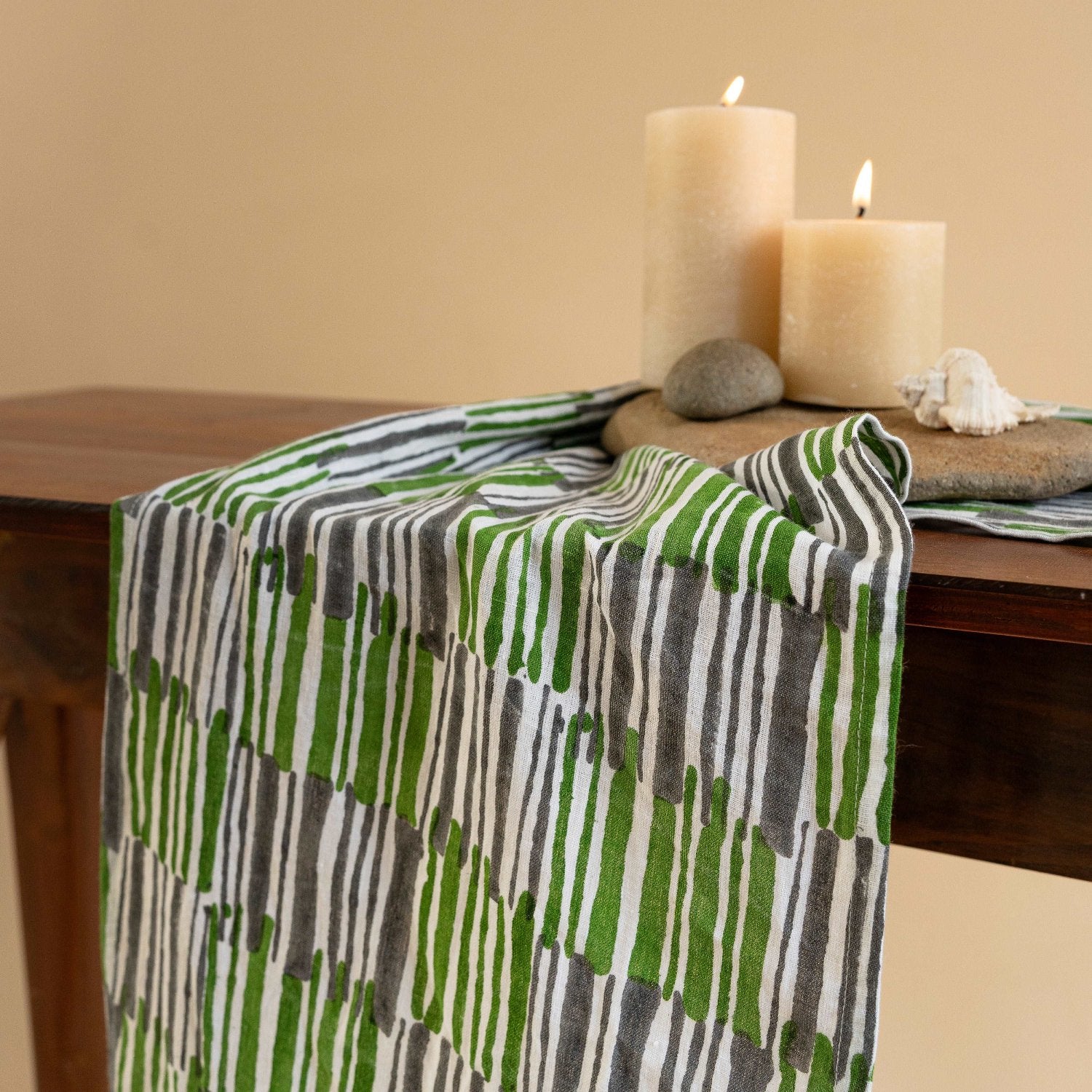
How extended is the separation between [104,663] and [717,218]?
342mm

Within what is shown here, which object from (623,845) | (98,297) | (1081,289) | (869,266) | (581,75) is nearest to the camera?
(623,845)

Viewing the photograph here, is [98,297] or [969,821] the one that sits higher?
[98,297]

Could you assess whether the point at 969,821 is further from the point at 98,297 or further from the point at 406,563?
the point at 98,297

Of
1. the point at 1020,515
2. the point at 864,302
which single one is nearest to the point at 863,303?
the point at 864,302

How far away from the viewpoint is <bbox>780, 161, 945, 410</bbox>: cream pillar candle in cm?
51

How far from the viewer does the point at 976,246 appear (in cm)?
116

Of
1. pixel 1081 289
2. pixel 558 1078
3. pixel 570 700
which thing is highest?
pixel 1081 289

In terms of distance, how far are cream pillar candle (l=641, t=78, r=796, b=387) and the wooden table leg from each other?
530 millimetres

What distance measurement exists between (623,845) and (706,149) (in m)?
0.31

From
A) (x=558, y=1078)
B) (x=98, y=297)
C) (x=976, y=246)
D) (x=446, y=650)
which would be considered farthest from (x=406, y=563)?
(x=98, y=297)

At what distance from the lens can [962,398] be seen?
456 millimetres

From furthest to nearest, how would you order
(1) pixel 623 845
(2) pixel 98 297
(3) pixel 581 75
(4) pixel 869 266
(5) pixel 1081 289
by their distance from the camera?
1. (2) pixel 98 297
2. (3) pixel 581 75
3. (5) pixel 1081 289
4. (4) pixel 869 266
5. (1) pixel 623 845

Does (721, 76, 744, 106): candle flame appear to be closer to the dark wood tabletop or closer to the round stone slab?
the round stone slab

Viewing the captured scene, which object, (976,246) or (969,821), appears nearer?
(969,821)
